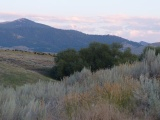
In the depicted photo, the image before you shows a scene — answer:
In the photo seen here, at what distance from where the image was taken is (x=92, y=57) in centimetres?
7100

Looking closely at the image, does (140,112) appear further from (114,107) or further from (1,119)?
(1,119)

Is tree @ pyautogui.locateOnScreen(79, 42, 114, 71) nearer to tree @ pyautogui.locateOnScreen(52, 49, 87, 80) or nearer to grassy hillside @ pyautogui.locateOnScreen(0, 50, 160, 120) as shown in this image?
tree @ pyautogui.locateOnScreen(52, 49, 87, 80)

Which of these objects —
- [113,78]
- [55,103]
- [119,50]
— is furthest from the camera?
[119,50]

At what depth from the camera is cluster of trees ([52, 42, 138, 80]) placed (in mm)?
67812

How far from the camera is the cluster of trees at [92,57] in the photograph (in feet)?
222

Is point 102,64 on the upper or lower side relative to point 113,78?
lower

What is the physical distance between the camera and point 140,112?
9953 millimetres

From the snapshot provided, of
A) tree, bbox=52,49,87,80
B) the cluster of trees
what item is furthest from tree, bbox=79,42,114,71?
tree, bbox=52,49,87,80

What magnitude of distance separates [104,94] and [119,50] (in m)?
62.0

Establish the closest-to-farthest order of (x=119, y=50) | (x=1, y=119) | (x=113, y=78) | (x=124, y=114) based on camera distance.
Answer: (x=1, y=119) < (x=124, y=114) < (x=113, y=78) < (x=119, y=50)

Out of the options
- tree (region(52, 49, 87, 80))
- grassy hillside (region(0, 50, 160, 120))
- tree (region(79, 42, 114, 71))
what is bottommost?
tree (region(52, 49, 87, 80))

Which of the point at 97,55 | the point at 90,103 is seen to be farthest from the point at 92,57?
the point at 90,103

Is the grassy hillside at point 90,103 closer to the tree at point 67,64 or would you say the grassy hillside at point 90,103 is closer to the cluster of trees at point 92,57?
the tree at point 67,64

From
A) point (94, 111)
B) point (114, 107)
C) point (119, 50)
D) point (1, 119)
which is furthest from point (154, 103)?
point (119, 50)
